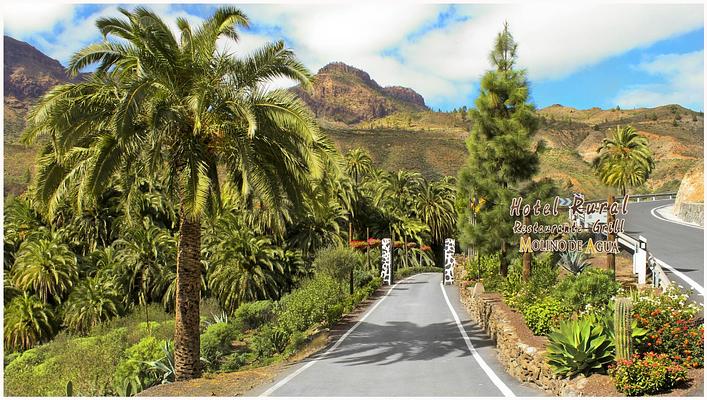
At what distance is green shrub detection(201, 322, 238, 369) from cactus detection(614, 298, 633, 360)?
1154cm

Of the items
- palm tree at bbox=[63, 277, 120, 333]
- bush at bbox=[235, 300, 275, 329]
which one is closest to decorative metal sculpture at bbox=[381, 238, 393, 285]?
bush at bbox=[235, 300, 275, 329]

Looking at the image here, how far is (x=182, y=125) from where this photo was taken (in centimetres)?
1230

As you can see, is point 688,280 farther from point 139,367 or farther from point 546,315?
→ point 139,367

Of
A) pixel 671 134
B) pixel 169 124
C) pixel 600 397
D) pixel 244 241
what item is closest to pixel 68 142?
pixel 169 124

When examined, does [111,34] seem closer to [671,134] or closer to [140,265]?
[140,265]

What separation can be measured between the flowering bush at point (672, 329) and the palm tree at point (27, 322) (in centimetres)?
3613

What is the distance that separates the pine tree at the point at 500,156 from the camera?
21.1m

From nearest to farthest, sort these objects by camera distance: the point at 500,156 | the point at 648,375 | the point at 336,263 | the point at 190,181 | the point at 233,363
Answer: the point at 648,375 < the point at 190,181 < the point at 233,363 < the point at 500,156 < the point at 336,263

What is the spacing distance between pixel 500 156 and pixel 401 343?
9.25m

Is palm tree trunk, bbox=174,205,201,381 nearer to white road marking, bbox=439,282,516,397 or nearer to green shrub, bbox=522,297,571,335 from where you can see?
white road marking, bbox=439,282,516,397

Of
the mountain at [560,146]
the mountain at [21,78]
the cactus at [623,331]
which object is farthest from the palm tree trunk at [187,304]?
the mountain at [21,78]

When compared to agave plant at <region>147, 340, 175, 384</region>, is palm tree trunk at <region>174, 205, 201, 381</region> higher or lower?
higher

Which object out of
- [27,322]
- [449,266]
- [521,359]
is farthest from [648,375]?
[27,322]

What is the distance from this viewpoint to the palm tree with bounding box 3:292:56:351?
110ft
